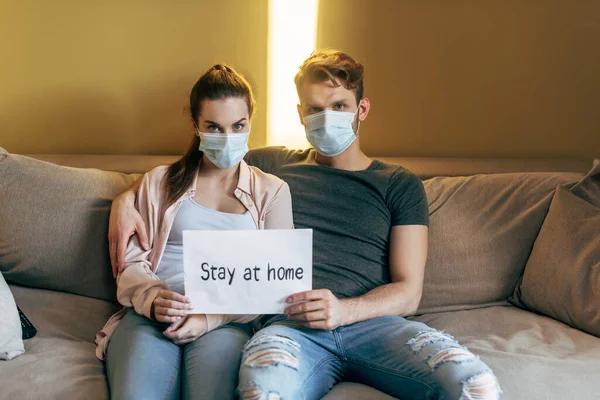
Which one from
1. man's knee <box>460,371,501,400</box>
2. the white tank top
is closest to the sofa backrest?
the white tank top

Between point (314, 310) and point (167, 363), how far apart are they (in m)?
0.33

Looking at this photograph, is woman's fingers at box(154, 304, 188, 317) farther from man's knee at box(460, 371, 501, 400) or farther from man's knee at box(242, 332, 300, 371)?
man's knee at box(460, 371, 501, 400)

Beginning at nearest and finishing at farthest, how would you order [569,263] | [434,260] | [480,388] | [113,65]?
[480,388] → [569,263] → [434,260] → [113,65]

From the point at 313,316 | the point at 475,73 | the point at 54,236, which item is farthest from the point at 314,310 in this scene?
the point at 475,73

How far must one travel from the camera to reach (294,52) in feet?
7.08

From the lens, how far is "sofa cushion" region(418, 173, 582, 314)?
1822 mm

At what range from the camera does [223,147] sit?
62.8 inches

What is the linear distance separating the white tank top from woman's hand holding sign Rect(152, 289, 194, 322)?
158 mm

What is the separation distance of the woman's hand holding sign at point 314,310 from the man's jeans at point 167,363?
0.15 metres

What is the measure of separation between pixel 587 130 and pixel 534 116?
192 millimetres

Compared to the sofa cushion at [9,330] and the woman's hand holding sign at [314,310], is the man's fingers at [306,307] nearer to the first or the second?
the woman's hand holding sign at [314,310]

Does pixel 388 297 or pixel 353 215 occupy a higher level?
pixel 353 215

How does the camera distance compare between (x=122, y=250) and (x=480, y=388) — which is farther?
Answer: (x=122, y=250)

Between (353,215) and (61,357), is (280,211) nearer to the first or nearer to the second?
(353,215)
